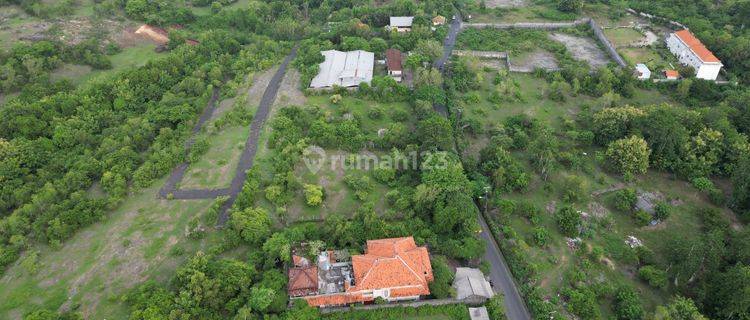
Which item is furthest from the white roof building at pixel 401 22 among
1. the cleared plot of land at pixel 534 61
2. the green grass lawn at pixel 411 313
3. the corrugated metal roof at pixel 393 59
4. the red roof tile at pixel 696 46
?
the green grass lawn at pixel 411 313

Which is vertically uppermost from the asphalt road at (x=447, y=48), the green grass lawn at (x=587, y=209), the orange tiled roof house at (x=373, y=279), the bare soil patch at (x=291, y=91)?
the orange tiled roof house at (x=373, y=279)

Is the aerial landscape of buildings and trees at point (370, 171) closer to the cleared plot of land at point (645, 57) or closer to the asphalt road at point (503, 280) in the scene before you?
the asphalt road at point (503, 280)

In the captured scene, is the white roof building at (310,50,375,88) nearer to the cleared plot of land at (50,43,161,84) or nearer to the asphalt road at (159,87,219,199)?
the asphalt road at (159,87,219,199)

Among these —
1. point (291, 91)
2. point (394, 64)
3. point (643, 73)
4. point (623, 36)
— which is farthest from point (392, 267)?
point (623, 36)

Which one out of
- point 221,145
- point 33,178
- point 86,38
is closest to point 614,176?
point 221,145

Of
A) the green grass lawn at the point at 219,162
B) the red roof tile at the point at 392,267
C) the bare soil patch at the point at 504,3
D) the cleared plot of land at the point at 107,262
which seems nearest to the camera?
the red roof tile at the point at 392,267
